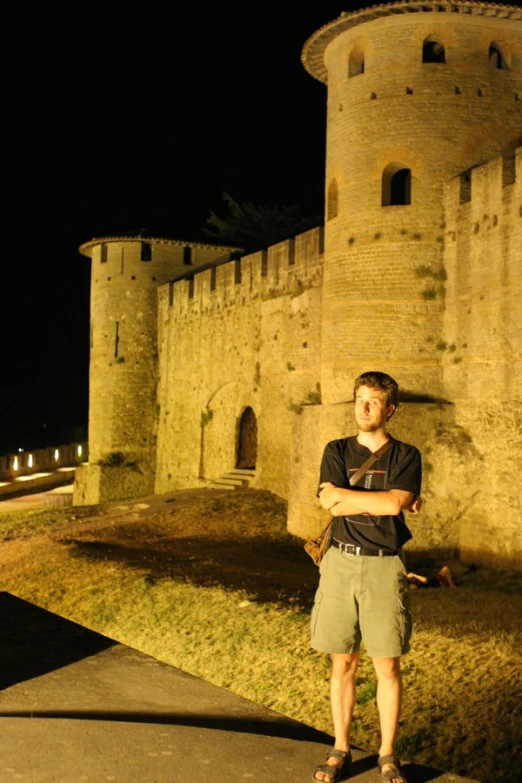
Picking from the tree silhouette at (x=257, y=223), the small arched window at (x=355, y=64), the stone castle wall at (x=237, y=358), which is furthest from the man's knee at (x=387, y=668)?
the tree silhouette at (x=257, y=223)

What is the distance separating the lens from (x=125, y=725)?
174 inches

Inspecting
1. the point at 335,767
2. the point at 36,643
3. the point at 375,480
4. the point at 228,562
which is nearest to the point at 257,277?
the point at 228,562

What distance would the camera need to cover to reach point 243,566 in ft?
39.5

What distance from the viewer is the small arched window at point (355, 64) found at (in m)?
14.3

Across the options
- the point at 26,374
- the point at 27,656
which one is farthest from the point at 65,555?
the point at 26,374

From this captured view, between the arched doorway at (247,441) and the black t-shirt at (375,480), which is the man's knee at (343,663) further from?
the arched doorway at (247,441)

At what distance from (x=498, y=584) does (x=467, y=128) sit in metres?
6.83

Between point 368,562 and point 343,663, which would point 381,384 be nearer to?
point 368,562

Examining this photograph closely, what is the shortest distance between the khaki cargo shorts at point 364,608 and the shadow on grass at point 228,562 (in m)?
4.89

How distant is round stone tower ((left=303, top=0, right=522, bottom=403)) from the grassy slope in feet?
11.9

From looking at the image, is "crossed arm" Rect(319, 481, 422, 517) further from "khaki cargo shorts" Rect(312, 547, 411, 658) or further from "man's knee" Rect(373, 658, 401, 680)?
"man's knee" Rect(373, 658, 401, 680)

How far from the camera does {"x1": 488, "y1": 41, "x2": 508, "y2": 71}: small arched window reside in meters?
13.5

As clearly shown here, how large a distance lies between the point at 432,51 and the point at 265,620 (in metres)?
9.90

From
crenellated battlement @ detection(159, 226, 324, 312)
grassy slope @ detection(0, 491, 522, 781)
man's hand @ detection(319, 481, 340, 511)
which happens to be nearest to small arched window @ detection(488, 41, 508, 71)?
crenellated battlement @ detection(159, 226, 324, 312)
